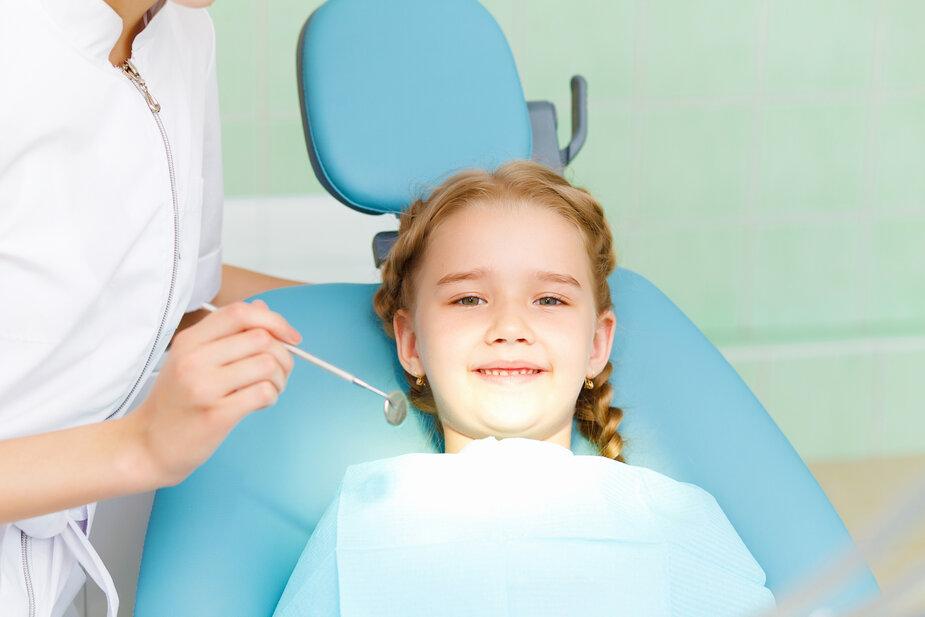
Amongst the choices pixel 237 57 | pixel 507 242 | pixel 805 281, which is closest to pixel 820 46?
pixel 805 281

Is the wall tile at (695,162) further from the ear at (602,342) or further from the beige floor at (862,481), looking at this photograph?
the ear at (602,342)

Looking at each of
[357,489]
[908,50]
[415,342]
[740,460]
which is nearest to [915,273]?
[908,50]

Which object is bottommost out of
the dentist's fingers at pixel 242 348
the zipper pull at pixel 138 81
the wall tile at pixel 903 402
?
the wall tile at pixel 903 402

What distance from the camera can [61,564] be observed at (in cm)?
108

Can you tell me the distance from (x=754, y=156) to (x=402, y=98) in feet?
3.95

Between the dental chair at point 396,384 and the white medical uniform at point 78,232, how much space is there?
0.16 m

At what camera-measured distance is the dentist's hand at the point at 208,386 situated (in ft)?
2.60

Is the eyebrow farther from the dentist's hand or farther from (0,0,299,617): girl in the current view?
the dentist's hand

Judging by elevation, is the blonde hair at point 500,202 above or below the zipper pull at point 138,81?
below

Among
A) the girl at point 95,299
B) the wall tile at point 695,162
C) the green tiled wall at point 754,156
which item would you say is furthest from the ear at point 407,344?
the wall tile at point 695,162

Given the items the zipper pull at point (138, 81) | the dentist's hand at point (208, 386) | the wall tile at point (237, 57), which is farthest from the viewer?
the wall tile at point (237, 57)

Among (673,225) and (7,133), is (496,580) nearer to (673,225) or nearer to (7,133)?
(7,133)

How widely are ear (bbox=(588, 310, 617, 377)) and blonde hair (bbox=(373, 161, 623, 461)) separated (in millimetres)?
11

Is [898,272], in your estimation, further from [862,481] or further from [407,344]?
[407,344]
